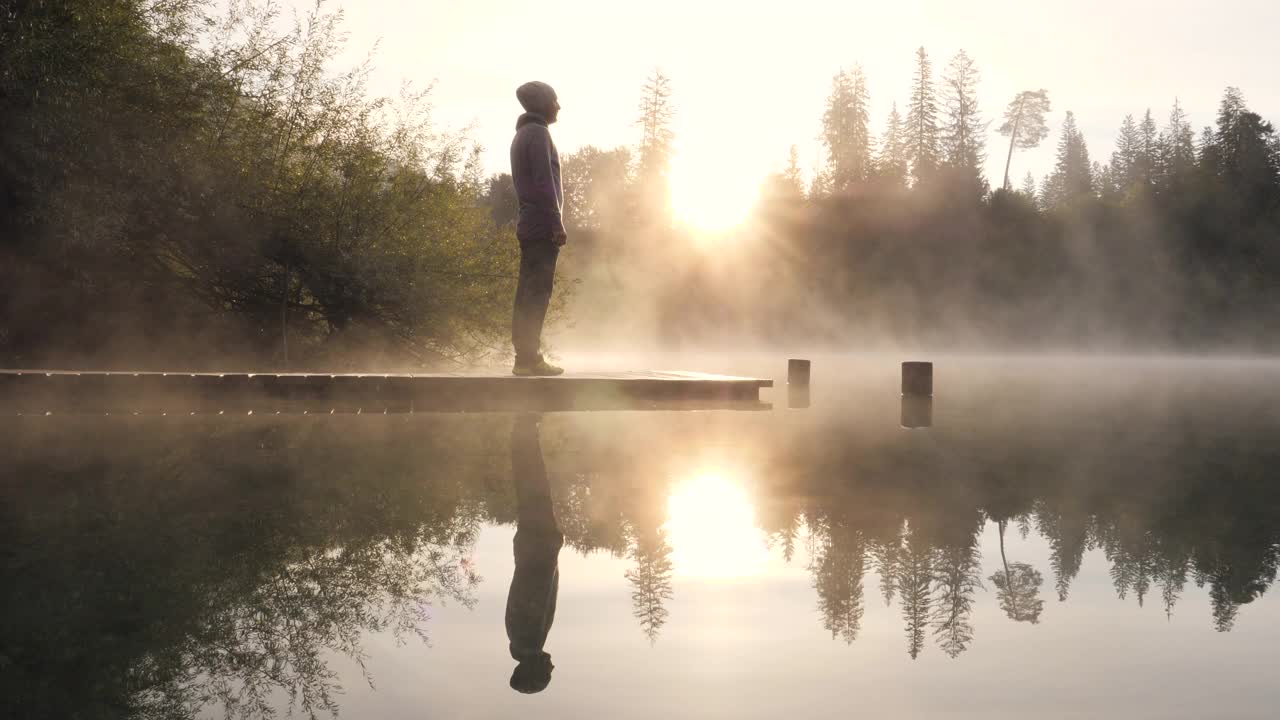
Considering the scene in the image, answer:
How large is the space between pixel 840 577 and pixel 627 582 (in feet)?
2.70

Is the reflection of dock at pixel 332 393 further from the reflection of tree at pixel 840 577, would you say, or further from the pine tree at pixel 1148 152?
the pine tree at pixel 1148 152

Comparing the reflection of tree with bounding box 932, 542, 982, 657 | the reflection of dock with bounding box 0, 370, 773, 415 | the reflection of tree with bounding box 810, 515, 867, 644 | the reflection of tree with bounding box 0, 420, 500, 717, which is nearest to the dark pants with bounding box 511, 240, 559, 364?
the reflection of dock with bounding box 0, 370, 773, 415

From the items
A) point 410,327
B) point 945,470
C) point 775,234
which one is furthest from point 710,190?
point 945,470

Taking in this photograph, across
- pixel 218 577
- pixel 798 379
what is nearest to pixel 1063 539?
pixel 218 577

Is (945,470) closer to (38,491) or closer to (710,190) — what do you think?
(38,491)

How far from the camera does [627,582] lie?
3.64 meters

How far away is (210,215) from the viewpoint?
548 inches

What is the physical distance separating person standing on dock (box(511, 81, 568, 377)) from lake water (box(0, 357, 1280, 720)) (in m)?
3.58

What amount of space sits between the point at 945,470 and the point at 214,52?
12111 mm

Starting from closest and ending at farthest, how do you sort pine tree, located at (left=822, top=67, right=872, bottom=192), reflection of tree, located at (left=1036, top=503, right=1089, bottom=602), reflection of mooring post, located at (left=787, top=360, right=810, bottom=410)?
reflection of tree, located at (left=1036, top=503, right=1089, bottom=602) < reflection of mooring post, located at (left=787, top=360, right=810, bottom=410) < pine tree, located at (left=822, top=67, right=872, bottom=192)

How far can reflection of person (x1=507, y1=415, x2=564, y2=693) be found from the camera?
8.71ft

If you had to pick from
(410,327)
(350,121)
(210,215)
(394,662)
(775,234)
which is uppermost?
(775,234)

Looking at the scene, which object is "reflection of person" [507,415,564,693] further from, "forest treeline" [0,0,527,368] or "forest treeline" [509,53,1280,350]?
"forest treeline" [509,53,1280,350]

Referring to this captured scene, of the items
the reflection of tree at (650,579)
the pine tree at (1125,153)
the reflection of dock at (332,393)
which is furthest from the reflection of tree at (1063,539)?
the pine tree at (1125,153)
